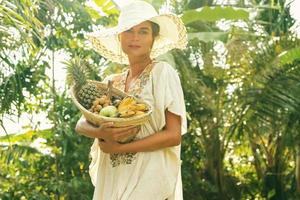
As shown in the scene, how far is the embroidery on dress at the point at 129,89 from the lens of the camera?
2.41 meters

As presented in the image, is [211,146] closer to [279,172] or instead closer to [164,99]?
[279,172]

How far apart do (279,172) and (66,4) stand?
339 centimetres

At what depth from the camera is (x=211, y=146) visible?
23.2 feet

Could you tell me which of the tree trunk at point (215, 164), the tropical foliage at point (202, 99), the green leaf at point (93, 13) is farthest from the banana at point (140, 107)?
the tree trunk at point (215, 164)

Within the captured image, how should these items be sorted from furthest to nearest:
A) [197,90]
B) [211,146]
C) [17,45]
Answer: [211,146] → [197,90] → [17,45]

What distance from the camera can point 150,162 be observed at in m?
2.40

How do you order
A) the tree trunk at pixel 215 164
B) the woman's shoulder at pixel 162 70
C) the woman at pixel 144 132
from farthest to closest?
the tree trunk at pixel 215 164 < the woman's shoulder at pixel 162 70 < the woman at pixel 144 132

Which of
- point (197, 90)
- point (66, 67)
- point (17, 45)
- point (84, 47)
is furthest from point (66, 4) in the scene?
point (66, 67)

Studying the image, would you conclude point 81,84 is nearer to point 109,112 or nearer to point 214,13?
point 109,112

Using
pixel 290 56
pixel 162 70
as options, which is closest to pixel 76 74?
pixel 162 70

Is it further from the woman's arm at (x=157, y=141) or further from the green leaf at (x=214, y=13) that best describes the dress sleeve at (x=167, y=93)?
the green leaf at (x=214, y=13)

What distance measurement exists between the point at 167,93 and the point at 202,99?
14.0 feet

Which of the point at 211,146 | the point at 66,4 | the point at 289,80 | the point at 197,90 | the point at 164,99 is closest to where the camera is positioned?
the point at 164,99

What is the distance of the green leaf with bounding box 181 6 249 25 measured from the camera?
18.7ft
